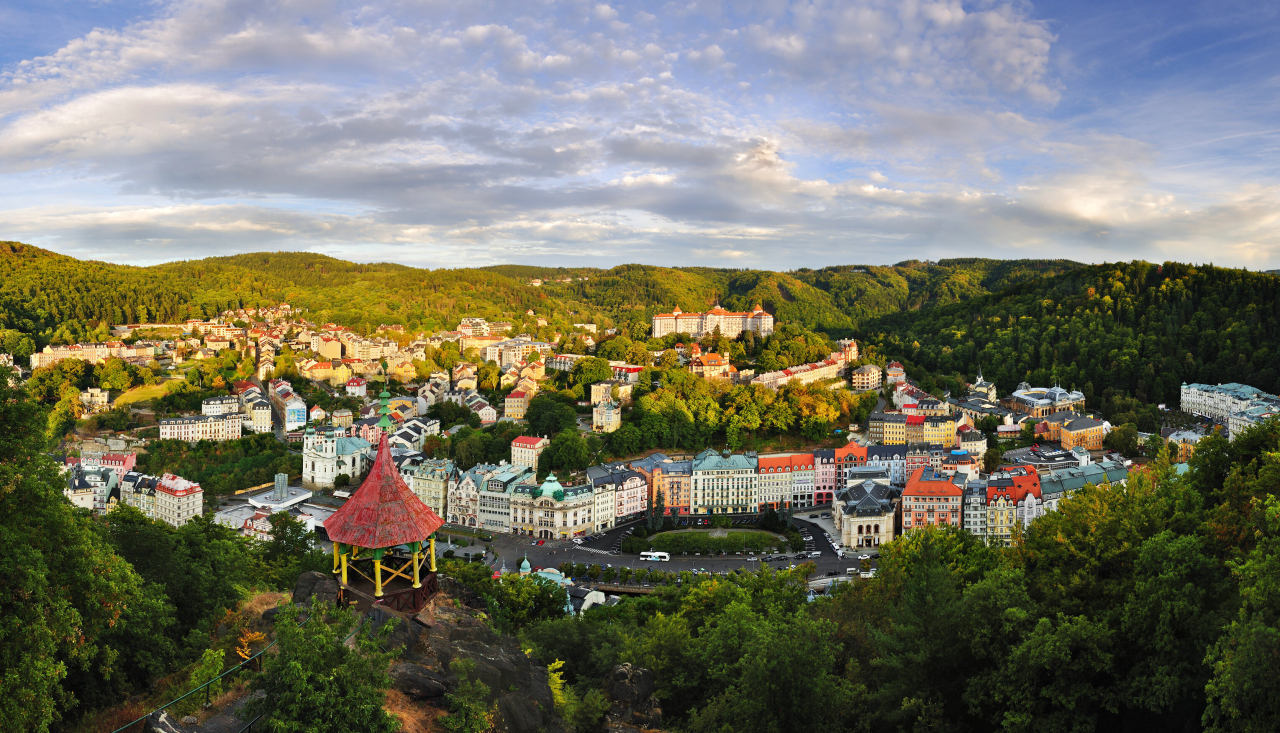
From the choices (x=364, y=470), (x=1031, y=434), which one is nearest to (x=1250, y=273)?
(x=1031, y=434)

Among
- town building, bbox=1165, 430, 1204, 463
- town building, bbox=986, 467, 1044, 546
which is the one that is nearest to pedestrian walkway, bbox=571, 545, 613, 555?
town building, bbox=986, 467, 1044, 546

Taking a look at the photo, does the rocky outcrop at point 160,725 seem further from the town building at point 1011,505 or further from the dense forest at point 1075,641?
the town building at point 1011,505

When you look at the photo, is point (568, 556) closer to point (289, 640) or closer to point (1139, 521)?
point (1139, 521)

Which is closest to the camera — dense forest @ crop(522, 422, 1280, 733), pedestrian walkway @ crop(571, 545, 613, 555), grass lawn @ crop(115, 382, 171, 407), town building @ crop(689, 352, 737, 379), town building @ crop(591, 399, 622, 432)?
dense forest @ crop(522, 422, 1280, 733)

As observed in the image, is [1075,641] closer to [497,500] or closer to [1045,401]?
[497,500]

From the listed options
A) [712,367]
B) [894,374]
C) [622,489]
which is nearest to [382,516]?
[622,489]

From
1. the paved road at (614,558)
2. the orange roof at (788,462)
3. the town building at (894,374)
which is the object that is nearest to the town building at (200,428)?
the paved road at (614,558)

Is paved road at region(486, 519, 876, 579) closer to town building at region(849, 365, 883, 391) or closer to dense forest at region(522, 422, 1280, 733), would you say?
dense forest at region(522, 422, 1280, 733)
